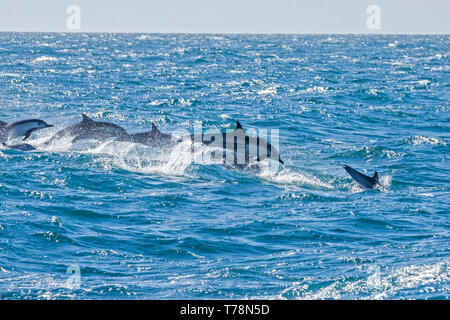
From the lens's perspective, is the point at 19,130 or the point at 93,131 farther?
the point at 93,131

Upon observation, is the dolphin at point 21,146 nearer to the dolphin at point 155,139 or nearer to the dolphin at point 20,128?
the dolphin at point 20,128

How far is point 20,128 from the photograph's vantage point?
75.0 ft

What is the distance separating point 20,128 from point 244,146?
24.1 feet

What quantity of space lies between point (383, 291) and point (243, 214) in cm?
549

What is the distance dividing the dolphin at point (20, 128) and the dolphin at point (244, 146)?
5846 mm

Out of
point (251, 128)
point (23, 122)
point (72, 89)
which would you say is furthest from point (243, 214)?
point (72, 89)

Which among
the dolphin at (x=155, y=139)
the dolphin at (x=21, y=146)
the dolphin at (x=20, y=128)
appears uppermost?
the dolphin at (x=20, y=128)

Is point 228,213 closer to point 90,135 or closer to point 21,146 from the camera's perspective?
point 90,135

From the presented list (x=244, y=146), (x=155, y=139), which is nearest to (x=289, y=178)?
(x=244, y=146)

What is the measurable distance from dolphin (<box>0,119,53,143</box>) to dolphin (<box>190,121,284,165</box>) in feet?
19.2

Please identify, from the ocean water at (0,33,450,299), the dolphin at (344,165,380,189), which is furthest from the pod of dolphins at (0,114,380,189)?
the dolphin at (344,165,380,189)

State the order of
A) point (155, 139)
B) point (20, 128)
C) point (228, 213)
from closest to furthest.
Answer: point (228, 213), point (155, 139), point (20, 128)

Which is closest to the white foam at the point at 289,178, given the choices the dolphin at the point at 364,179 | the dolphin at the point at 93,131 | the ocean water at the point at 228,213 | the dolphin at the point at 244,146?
the ocean water at the point at 228,213

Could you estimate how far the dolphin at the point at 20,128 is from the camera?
22812 mm
